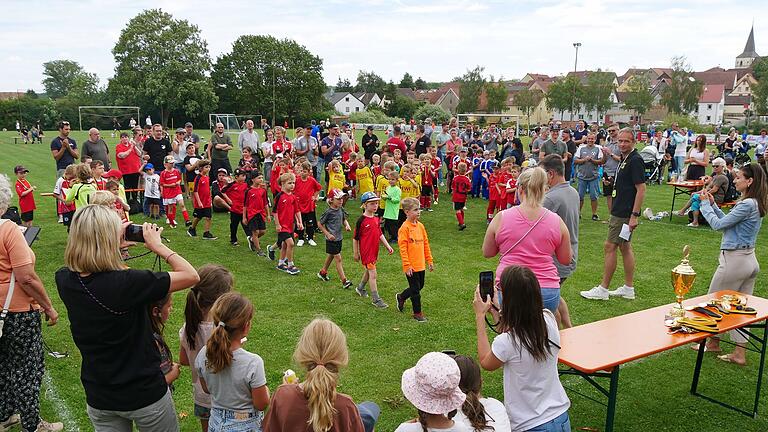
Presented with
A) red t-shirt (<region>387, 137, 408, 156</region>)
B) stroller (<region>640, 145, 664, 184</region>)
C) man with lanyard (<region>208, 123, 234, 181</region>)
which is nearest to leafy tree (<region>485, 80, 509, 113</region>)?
stroller (<region>640, 145, 664, 184</region>)

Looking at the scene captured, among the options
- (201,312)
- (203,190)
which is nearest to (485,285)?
(201,312)

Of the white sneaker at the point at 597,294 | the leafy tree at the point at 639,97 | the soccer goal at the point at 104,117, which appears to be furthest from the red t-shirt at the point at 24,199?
the leafy tree at the point at 639,97

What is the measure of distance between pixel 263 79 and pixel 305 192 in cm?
5865

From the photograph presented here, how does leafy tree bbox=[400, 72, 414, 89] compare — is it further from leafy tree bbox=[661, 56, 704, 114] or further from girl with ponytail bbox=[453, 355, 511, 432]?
girl with ponytail bbox=[453, 355, 511, 432]

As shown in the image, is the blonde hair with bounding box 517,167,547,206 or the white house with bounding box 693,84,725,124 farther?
the white house with bounding box 693,84,725,124

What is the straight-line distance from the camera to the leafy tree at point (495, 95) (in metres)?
72.8

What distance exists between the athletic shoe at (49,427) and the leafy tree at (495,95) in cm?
7271

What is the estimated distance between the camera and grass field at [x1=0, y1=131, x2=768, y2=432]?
15.9ft

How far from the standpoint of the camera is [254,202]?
961 centimetres

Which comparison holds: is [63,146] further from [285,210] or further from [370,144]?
[370,144]

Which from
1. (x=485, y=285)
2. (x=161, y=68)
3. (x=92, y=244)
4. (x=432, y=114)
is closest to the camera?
(x=92, y=244)

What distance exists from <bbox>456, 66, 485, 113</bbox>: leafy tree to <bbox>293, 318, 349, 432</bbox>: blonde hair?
7717cm

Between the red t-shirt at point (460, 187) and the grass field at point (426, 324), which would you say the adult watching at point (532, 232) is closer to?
the grass field at point (426, 324)

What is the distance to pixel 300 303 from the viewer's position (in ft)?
24.7
